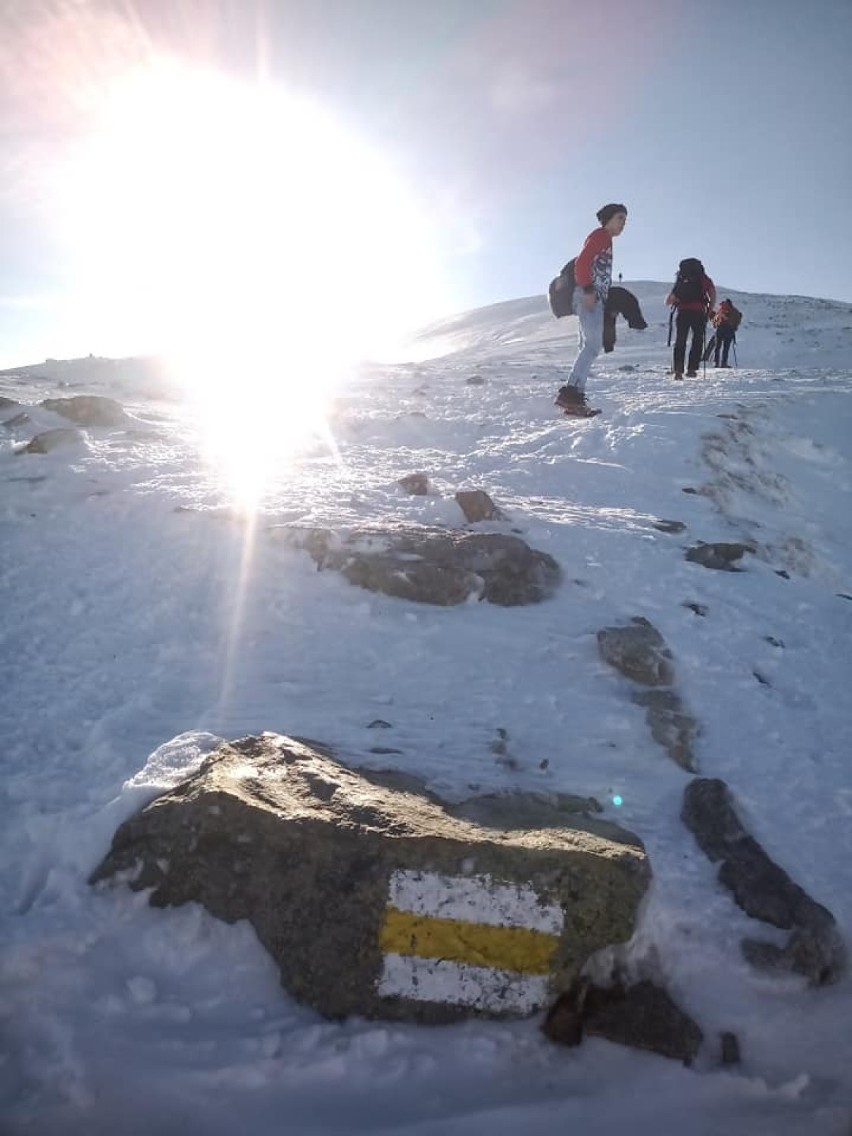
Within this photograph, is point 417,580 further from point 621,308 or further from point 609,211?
point 609,211

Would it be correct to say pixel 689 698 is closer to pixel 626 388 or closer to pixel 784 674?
pixel 784 674

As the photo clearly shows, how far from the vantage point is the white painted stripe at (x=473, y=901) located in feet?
8.39

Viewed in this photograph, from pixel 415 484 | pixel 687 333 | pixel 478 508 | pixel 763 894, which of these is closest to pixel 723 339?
pixel 687 333

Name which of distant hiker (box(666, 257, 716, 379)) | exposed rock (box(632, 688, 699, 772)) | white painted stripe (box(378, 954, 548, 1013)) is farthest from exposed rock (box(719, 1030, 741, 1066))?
distant hiker (box(666, 257, 716, 379))

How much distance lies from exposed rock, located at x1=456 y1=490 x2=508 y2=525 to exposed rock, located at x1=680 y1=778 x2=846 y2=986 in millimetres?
3752

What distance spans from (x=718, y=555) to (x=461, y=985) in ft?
16.3

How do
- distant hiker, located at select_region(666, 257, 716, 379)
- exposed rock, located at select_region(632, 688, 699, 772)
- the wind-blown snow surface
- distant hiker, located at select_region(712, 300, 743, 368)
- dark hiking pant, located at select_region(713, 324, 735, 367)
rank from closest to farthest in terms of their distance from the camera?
the wind-blown snow surface < exposed rock, located at select_region(632, 688, 699, 772) < distant hiker, located at select_region(666, 257, 716, 379) < distant hiker, located at select_region(712, 300, 743, 368) < dark hiking pant, located at select_region(713, 324, 735, 367)

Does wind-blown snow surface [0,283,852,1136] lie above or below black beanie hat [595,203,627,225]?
below

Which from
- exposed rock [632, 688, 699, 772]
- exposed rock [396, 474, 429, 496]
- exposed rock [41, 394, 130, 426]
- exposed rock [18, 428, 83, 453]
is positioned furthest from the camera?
exposed rock [41, 394, 130, 426]

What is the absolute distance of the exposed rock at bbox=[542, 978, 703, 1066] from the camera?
96.6 inches

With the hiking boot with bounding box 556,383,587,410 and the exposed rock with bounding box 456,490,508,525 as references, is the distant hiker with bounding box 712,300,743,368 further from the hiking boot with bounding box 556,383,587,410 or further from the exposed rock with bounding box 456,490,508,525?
the exposed rock with bounding box 456,490,508,525

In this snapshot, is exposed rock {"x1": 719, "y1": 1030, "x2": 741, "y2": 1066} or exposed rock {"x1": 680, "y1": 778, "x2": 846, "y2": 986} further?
exposed rock {"x1": 680, "y1": 778, "x2": 846, "y2": 986}

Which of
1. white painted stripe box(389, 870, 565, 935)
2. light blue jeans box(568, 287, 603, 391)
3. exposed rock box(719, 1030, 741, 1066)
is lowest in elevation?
exposed rock box(719, 1030, 741, 1066)

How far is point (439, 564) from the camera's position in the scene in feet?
18.6
